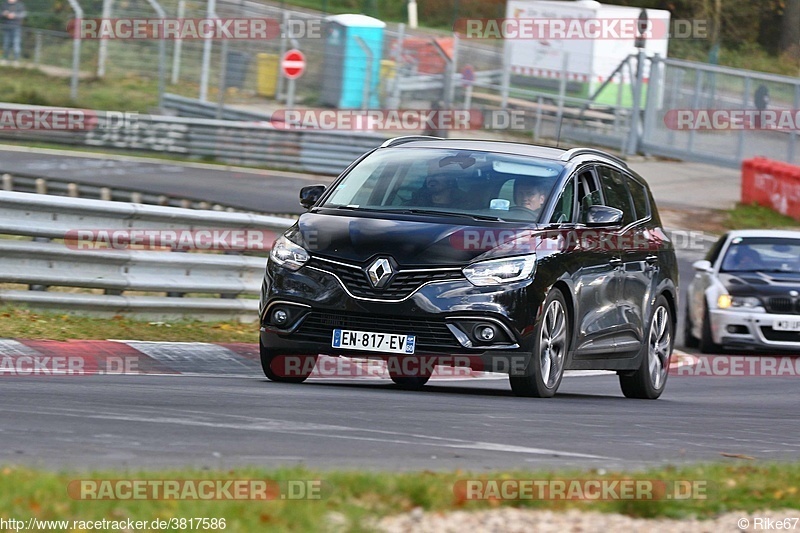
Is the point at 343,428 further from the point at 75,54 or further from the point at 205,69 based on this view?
the point at 205,69

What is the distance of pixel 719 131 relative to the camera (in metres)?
33.9

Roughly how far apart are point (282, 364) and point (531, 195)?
205 cm

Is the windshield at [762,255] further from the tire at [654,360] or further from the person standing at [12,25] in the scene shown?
the person standing at [12,25]

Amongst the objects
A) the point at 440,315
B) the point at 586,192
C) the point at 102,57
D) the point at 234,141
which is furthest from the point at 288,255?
the point at 102,57

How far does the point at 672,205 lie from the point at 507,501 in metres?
24.9

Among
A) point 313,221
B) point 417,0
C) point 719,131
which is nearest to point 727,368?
point 313,221

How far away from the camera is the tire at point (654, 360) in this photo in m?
11.8

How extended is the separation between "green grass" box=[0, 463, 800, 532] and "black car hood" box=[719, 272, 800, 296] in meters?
10.4

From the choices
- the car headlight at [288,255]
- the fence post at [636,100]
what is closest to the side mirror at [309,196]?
the car headlight at [288,255]

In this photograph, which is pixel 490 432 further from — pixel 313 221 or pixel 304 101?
pixel 304 101

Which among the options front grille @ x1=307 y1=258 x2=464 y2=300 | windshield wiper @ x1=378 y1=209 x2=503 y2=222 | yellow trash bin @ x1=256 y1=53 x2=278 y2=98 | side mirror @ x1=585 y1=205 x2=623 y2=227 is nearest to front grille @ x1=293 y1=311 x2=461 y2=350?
front grille @ x1=307 y1=258 x2=464 y2=300

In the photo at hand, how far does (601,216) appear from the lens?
10.3 metres

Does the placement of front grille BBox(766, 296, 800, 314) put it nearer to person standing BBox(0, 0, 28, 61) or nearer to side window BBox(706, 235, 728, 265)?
side window BBox(706, 235, 728, 265)

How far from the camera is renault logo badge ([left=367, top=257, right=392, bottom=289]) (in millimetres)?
9328
